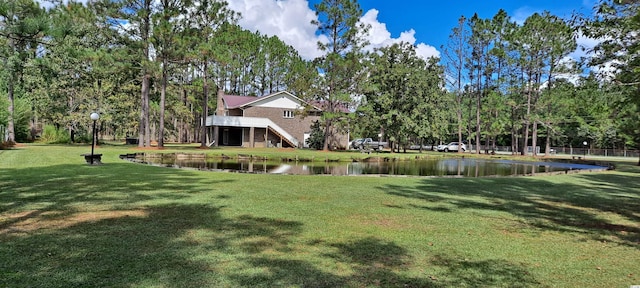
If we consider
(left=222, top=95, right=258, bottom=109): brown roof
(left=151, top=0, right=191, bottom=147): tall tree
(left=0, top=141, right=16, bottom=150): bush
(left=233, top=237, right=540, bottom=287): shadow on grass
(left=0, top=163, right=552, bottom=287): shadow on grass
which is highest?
(left=151, top=0, right=191, bottom=147): tall tree

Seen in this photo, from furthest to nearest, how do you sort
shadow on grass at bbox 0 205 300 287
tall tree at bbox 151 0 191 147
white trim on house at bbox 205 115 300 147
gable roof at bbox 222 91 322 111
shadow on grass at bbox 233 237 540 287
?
gable roof at bbox 222 91 322 111, white trim on house at bbox 205 115 300 147, tall tree at bbox 151 0 191 147, shadow on grass at bbox 233 237 540 287, shadow on grass at bbox 0 205 300 287

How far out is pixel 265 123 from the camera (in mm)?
40156

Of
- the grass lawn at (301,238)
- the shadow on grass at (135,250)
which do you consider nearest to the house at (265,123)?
the grass lawn at (301,238)

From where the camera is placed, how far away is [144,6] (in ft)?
86.5

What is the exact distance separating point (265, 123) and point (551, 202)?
108 feet

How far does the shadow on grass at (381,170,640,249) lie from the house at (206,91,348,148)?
28377mm

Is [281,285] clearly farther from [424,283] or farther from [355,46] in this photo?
[355,46]

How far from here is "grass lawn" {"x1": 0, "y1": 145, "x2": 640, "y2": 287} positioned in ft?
12.9

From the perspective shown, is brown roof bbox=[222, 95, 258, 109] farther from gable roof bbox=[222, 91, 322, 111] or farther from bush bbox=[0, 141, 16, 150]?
bush bbox=[0, 141, 16, 150]

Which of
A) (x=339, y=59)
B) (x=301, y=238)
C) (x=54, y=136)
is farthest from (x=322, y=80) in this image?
(x=301, y=238)

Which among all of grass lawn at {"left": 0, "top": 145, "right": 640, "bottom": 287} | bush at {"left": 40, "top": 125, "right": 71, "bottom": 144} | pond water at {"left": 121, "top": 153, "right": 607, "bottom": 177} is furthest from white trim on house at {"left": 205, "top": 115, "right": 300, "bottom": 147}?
grass lawn at {"left": 0, "top": 145, "right": 640, "bottom": 287}

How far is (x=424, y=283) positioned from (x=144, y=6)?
1116 inches

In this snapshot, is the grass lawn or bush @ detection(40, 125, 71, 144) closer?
the grass lawn

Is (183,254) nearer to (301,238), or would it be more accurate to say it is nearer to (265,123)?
(301,238)
